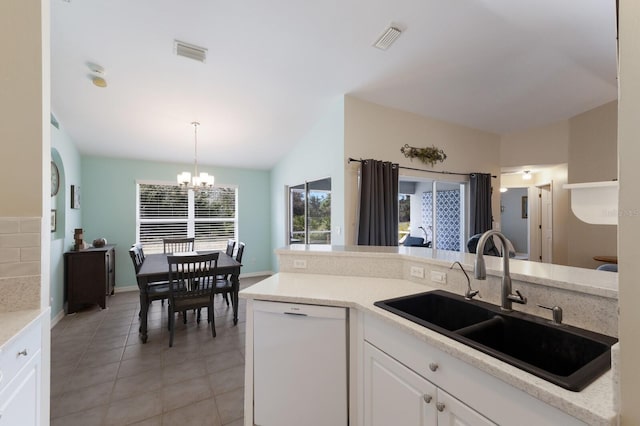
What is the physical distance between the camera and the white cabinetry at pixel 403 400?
0.97m

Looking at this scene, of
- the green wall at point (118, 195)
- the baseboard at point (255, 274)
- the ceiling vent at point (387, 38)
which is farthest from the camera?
the baseboard at point (255, 274)

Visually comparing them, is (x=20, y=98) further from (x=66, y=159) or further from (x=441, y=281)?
(x=66, y=159)

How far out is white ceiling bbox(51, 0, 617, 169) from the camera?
222 cm

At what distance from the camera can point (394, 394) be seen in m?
1.20

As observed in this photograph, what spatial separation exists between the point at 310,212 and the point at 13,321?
371 cm

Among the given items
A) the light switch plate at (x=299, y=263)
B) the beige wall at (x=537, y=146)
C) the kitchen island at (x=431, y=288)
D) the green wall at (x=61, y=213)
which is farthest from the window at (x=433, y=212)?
the green wall at (x=61, y=213)

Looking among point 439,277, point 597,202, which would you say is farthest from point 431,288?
point 597,202

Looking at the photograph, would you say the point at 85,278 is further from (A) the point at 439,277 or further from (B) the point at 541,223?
(B) the point at 541,223

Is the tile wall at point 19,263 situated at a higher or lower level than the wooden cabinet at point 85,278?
higher

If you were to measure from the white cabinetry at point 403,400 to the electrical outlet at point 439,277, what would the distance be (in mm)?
621

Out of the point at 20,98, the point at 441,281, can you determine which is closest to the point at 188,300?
the point at 20,98

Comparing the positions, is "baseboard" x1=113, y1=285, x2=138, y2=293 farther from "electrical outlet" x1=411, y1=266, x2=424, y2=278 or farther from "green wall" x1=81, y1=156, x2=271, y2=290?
"electrical outlet" x1=411, y1=266, x2=424, y2=278

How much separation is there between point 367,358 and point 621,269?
41.2 inches

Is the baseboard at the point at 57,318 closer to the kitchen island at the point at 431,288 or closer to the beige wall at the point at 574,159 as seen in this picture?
the kitchen island at the point at 431,288
